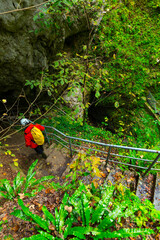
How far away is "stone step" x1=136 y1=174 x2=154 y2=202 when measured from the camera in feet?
9.50

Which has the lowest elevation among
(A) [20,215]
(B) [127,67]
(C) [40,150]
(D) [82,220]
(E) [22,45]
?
(C) [40,150]

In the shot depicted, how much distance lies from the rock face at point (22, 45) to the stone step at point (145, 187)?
204 inches

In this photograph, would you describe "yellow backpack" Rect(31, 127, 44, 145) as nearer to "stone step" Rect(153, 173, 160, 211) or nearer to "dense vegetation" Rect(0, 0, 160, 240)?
"dense vegetation" Rect(0, 0, 160, 240)

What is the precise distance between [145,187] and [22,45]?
18.1ft

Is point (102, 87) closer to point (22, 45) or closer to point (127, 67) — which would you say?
point (127, 67)

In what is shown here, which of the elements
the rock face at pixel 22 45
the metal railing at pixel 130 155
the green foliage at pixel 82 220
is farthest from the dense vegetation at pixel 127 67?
the green foliage at pixel 82 220

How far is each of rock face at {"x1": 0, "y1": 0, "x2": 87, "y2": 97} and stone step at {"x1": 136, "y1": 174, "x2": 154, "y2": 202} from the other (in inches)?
204

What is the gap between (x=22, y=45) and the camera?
3.90 m

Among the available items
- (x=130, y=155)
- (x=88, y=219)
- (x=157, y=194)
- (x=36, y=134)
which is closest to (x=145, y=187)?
(x=157, y=194)

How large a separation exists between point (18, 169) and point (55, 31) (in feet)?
17.2

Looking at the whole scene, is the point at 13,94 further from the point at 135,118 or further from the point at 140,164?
the point at 135,118

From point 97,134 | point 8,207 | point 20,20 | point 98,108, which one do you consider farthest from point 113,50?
point 8,207

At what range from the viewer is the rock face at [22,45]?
3.27 metres

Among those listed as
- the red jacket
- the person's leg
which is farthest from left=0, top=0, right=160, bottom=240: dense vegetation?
the person's leg
